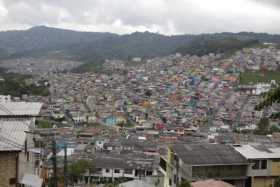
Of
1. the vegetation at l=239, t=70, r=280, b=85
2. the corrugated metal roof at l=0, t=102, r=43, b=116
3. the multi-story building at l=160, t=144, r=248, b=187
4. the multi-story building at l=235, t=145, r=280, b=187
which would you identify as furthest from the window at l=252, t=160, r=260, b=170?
the vegetation at l=239, t=70, r=280, b=85

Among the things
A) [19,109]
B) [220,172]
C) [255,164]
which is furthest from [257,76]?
[19,109]

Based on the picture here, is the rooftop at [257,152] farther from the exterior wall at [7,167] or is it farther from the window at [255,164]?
the exterior wall at [7,167]

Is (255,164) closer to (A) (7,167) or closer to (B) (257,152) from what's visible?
(B) (257,152)

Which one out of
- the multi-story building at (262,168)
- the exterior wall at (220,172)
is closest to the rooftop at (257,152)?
the multi-story building at (262,168)

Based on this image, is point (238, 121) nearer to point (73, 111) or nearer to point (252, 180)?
point (73, 111)

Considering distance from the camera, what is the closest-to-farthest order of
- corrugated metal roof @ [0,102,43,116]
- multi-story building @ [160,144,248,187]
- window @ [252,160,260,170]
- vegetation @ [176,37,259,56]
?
corrugated metal roof @ [0,102,43,116]
multi-story building @ [160,144,248,187]
window @ [252,160,260,170]
vegetation @ [176,37,259,56]

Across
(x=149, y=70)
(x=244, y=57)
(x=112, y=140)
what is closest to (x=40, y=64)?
(x=149, y=70)

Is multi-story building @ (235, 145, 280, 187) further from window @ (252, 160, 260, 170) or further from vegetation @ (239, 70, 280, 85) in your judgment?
vegetation @ (239, 70, 280, 85)
